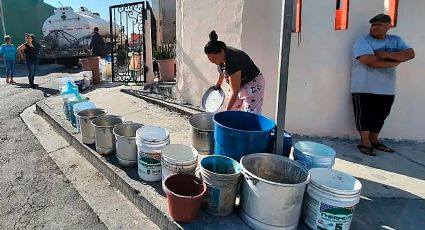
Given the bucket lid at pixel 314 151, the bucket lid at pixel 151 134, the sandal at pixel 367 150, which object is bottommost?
the sandal at pixel 367 150

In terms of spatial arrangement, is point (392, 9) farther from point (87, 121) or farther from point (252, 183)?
point (87, 121)

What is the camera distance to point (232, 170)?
103 inches

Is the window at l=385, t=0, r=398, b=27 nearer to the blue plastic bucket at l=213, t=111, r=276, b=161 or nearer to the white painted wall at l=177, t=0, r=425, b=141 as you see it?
the white painted wall at l=177, t=0, r=425, b=141

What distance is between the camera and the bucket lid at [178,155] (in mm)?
2729

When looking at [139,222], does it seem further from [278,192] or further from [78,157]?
[78,157]

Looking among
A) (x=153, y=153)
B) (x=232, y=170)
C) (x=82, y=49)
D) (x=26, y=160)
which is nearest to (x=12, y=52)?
(x=82, y=49)

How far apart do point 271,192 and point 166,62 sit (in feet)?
21.7

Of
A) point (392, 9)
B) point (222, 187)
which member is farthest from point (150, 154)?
point (392, 9)

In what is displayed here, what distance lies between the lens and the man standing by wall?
12.4 ft

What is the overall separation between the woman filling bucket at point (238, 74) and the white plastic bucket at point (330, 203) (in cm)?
129

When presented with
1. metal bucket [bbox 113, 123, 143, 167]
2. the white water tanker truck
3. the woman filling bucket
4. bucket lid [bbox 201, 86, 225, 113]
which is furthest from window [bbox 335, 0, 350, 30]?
the white water tanker truck

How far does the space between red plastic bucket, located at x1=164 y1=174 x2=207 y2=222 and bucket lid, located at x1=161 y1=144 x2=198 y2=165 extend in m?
0.15

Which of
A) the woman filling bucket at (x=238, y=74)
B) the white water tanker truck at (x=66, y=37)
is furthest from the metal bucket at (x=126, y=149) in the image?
the white water tanker truck at (x=66, y=37)

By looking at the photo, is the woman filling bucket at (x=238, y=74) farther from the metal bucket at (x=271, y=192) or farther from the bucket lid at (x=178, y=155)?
the metal bucket at (x=271, y=192)
